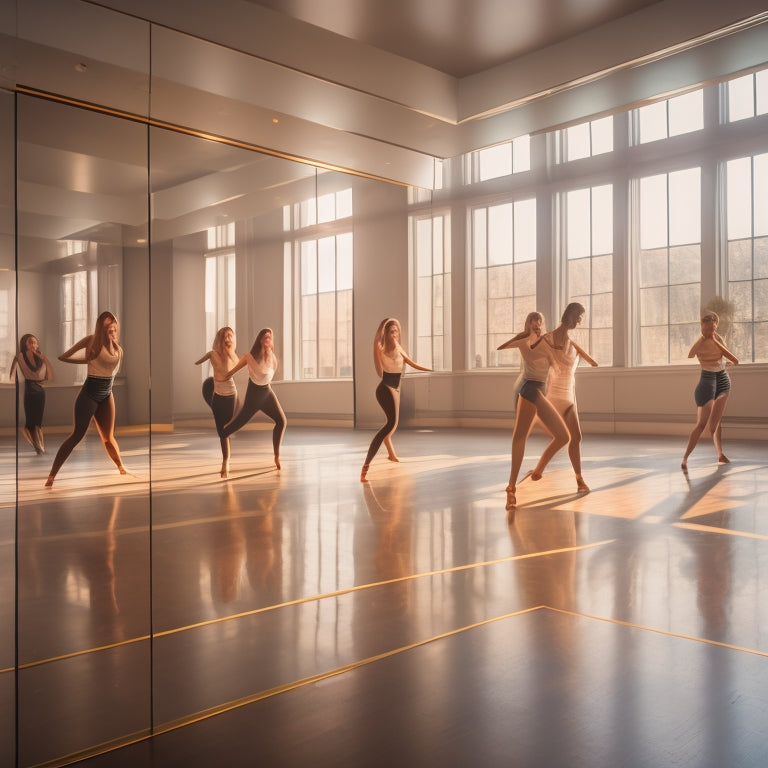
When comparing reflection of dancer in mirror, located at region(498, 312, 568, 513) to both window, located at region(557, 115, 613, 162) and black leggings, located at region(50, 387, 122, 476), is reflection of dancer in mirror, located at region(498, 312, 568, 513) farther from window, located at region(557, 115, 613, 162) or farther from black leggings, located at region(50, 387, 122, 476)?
window, located at region(557, 115, 613, 162)

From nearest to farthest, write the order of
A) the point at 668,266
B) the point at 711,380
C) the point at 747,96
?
the point at 711,380 < the point at 747,96 < the point at 668,266

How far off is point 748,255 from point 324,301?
8561 mm

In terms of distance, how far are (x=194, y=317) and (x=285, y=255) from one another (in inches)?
35.1

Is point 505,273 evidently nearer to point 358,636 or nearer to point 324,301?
point 324,301

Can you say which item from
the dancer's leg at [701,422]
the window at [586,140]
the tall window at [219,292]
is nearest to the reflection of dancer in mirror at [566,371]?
the dancer's leg at [701,422]

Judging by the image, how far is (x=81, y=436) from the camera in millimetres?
1927

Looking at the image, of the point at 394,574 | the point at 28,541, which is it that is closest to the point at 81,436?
the point at 28,541

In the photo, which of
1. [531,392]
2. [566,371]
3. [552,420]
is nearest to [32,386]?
[531,392]

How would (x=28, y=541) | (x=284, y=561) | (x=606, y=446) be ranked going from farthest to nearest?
(x=606, y=446)
(x=284, y=561)
(x=28, y=541)

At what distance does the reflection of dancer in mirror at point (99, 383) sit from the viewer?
6.31 feet

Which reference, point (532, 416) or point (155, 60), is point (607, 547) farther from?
point (155, 60)

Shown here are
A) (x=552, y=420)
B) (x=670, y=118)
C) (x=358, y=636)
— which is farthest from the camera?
(x=670, y=118)

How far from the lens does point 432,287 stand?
668 cm

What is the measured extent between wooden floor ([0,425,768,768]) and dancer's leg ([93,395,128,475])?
3 centimetres
